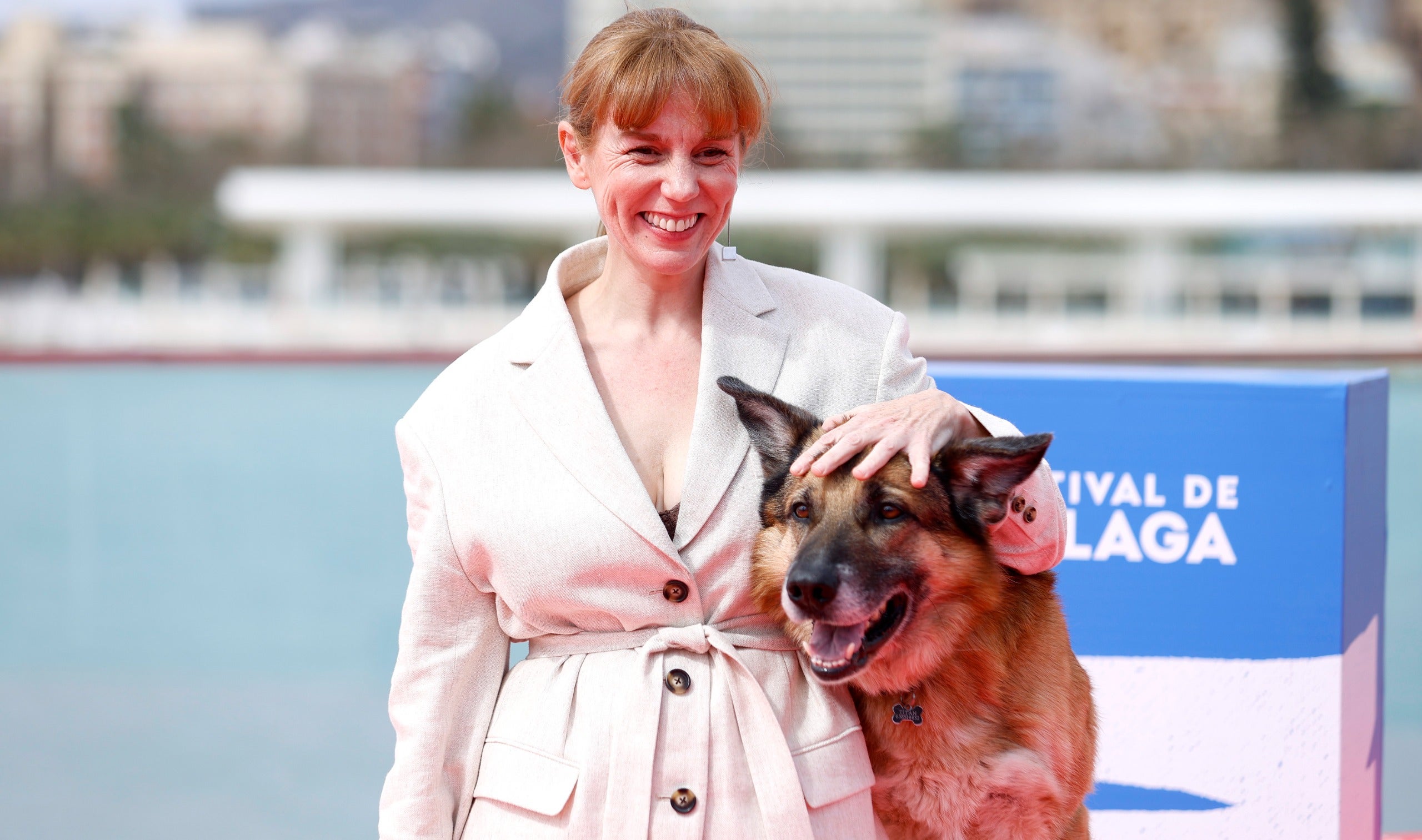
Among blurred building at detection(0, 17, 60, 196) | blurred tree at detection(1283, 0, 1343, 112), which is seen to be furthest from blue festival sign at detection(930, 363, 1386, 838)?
blurred tree at detection(1283, 0, 1343, 112)

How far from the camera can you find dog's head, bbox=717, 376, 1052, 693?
2078mm

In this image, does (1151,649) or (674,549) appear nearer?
(674,549)

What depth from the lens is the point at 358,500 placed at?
1356 centimetres

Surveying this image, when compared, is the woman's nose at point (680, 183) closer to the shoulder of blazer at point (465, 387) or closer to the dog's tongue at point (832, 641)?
the shoulder of blazer at point (465, 387)

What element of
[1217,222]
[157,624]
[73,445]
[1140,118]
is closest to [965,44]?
[1140,118]

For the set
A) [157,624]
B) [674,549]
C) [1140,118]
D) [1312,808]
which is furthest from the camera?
[1140,118]

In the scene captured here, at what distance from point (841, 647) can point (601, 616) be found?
0.39 m

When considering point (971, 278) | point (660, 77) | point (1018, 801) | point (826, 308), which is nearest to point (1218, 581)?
point (1018, 801)

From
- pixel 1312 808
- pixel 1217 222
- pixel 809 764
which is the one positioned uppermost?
pixel 1217 222

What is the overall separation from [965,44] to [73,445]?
85.1 meters

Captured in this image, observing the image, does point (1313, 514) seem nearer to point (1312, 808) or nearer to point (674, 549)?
point (1312, 808)

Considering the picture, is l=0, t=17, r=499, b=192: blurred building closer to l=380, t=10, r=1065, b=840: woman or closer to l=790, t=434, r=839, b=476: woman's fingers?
l=380, t=10, r=1065, b=840: woman

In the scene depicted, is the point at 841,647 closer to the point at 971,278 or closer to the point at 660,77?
the point at 660,77

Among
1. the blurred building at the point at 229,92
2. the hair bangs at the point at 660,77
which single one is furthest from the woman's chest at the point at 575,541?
the blurred building at the point at 229,92
